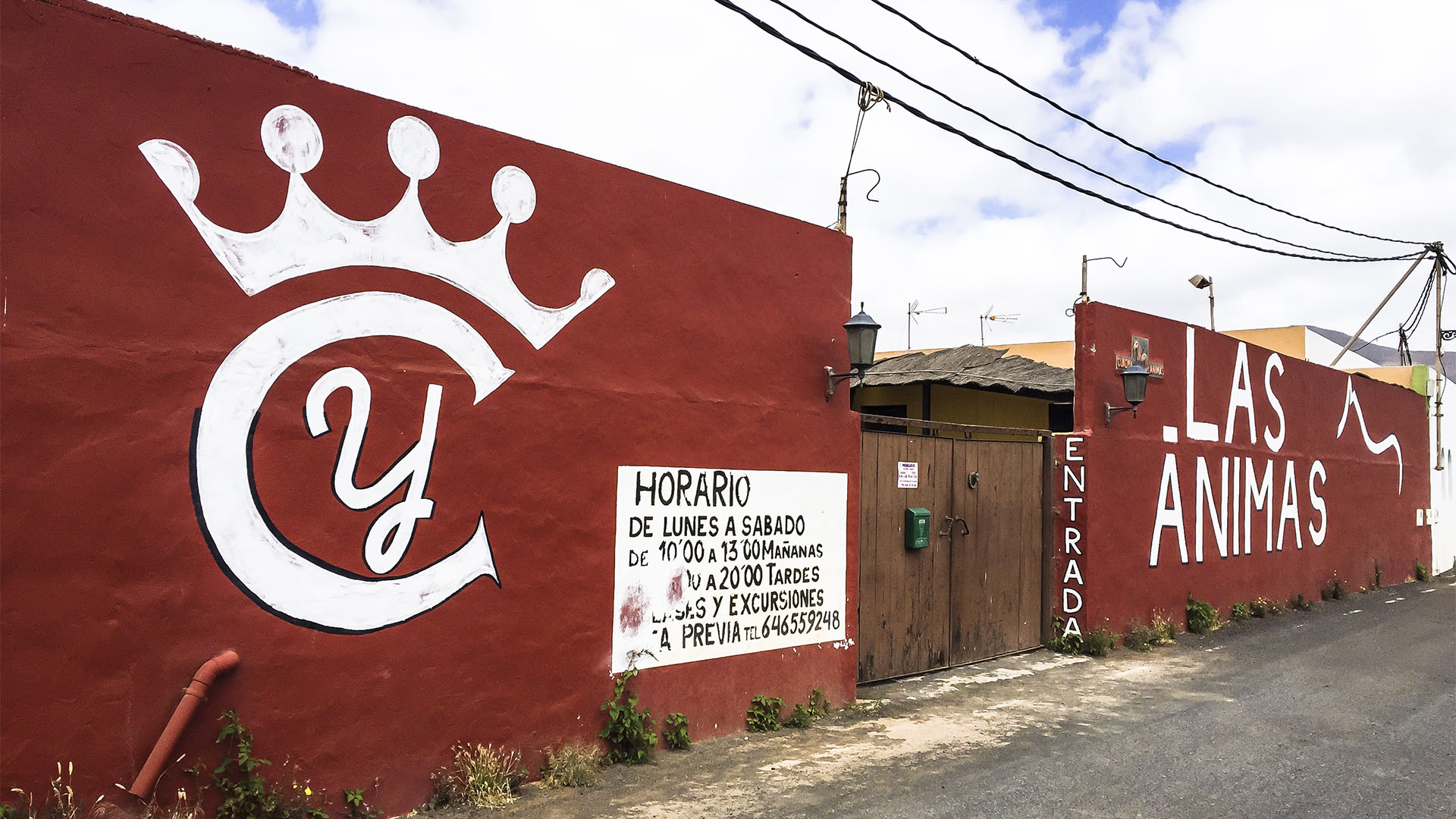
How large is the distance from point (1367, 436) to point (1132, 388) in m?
9.25

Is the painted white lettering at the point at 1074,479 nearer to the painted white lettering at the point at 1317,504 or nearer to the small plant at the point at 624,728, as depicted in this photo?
the small plant at the point at 624,728

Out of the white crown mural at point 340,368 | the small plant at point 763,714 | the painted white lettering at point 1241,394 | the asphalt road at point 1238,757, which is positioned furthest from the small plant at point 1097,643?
the white crown mural at point 340,368

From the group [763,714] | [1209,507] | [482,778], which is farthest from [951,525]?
[1209,507]

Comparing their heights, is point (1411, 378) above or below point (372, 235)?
above

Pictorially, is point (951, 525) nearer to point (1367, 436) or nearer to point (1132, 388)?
point (1132, 388)

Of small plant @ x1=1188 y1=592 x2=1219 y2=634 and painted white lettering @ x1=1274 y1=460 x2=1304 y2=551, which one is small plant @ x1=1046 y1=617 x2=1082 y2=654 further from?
painted white lettering @ x1=1274 y1=460 x2=1304 y2=551

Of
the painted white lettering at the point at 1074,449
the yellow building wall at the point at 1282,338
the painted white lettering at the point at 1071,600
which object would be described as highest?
the yellow building wall at the point at 1282,338

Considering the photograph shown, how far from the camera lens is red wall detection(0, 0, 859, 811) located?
421 cm

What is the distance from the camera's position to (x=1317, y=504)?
51.2ft

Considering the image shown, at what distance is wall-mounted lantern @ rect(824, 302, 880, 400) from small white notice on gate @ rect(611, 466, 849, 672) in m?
0.75

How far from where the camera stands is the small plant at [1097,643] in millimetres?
10320

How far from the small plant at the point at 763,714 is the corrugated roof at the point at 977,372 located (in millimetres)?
5069

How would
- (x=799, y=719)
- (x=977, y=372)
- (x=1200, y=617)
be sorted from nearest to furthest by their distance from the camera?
(x=799, y=719), (x=1200, y=617), (x=977, y=372)

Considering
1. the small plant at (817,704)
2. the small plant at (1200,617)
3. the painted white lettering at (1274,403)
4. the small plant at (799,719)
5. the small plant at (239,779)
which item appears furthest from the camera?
the painted white lettering at (1274,403)
